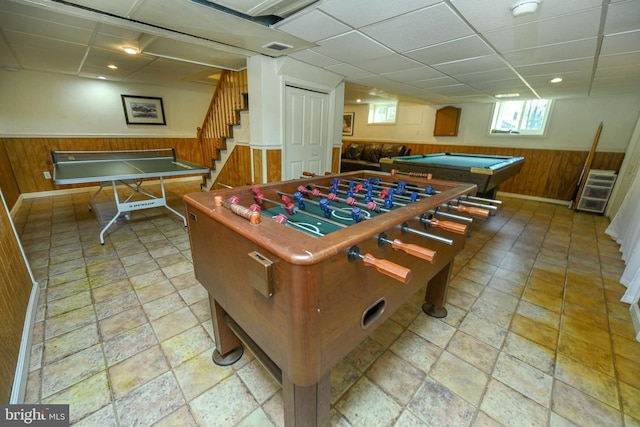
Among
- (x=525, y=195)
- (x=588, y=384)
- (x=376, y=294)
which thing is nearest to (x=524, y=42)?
(x=588, y=384)

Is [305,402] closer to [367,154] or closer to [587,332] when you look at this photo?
[587,332]

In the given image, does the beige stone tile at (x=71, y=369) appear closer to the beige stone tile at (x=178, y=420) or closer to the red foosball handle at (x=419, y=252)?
the beige stone tile at (x=178, y=420)

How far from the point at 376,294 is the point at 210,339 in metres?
1.20

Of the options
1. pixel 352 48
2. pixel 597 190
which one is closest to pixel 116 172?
pixel 352 48

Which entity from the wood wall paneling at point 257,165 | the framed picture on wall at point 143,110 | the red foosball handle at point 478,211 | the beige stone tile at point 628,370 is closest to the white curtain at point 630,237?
the beige stone tile at point 628,370

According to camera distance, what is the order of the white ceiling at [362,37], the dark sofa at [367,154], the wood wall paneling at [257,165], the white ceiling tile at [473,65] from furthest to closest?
the dark sofa at [367,154]
the wood wall paneling at [257,165]
the white ceiling tile at [473,65]
the white ceiling at [362,37]

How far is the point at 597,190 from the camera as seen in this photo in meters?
4.26

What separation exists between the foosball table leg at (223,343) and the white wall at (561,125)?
6.40 m

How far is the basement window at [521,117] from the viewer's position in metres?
5.05

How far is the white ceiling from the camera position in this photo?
1.84 meters

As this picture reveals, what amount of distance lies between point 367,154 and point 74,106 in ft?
20.3

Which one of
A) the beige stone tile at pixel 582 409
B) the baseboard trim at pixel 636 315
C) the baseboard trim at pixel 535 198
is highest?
the baseboard trim at pixel 535 198

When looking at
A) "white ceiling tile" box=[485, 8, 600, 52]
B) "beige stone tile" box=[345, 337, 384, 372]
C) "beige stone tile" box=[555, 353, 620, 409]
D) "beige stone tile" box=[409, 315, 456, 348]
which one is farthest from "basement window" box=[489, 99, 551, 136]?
"beige stone tile" box=[345, 337, 384, 372]

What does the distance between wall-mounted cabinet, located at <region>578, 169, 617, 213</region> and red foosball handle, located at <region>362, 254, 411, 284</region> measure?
5735 mm
